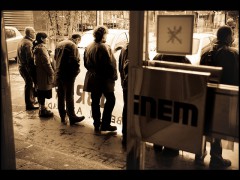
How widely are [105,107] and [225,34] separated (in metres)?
2.51

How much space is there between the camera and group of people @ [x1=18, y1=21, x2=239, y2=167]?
474 centimetres

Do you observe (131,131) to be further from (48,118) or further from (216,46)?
(48,118)

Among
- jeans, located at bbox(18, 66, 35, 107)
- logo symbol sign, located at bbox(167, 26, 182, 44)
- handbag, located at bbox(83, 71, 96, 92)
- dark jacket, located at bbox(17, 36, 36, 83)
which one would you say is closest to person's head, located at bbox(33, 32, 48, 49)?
dark jacket, located at bbox(17, 36, 36, 83)

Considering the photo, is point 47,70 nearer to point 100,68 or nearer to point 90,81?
point 90,81

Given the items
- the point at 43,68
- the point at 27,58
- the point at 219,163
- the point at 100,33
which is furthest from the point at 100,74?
the point at 219,163

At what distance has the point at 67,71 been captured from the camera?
628cm

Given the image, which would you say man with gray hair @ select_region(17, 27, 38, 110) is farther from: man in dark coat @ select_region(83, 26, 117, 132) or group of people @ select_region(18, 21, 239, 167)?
man in dark coat @ select_region(83, 26, 117, 132)

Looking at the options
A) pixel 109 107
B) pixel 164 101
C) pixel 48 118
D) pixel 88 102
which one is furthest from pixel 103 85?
pixel 164 101

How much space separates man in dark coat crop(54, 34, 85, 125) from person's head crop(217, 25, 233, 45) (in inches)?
109

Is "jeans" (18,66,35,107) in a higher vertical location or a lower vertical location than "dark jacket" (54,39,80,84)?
lower

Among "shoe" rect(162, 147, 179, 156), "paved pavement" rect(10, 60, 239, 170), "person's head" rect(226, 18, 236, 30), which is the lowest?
"paved pavement" rect(10, 60, 239, 170)

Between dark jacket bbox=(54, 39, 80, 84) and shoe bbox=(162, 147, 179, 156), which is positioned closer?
shoe bbox=(162, 147, 179, 156)

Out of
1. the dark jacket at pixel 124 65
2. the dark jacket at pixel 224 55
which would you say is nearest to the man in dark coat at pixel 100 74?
the dark jacket at pixel 124 65

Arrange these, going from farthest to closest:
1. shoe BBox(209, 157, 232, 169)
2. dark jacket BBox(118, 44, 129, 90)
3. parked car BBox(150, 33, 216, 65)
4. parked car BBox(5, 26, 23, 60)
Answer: parked car BBox(5, 26, 23, 60) → dark jacket BBox(118, 44, 129, 90) → shoe BBox(209, 157, 232, 169) → parked car BBox(150, 33, 216, 65)
